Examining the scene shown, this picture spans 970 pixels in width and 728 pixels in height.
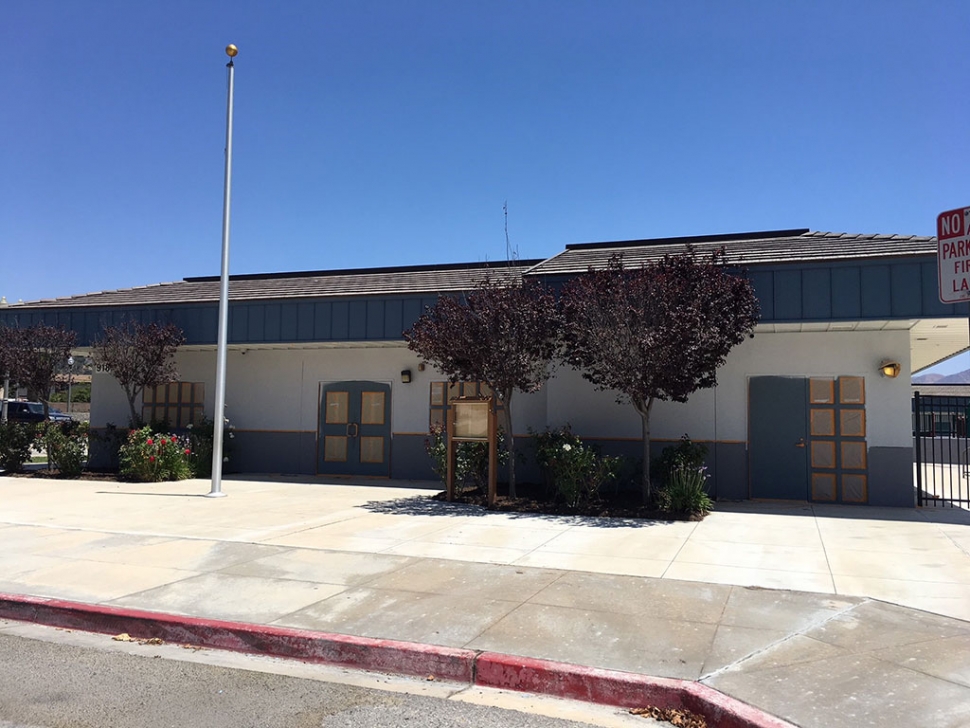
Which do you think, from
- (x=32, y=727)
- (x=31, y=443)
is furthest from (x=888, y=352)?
(x=31, y=443)

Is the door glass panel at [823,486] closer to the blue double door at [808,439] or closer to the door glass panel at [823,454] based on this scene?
the blue double door at [808,439]

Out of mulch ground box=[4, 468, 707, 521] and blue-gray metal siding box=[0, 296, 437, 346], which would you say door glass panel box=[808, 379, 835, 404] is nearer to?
mulch ground box=[4, 468, 707, 521]

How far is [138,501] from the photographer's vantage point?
14242mm

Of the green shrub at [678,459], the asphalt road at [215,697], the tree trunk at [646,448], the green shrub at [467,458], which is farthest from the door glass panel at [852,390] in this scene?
the asphalt road at [215,697]

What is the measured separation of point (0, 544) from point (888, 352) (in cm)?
1432

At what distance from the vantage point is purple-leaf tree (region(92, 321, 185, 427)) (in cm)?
1744

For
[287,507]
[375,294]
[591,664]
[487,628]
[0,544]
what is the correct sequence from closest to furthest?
[591,664] < [487,628] < [0,544] < [287,507] < [375,294]

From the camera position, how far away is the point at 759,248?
14.9 meters

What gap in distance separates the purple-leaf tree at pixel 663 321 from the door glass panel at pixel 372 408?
7.13 m

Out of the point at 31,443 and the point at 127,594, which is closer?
the point at 127,594

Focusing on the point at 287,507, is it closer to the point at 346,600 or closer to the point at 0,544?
the point at 0,544

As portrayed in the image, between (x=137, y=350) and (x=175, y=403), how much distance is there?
315 centimetres

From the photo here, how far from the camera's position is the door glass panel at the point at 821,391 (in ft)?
46.1

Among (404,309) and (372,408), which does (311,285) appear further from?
(404,309)
